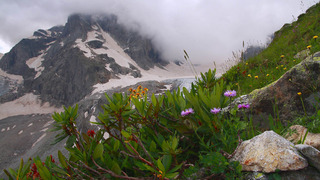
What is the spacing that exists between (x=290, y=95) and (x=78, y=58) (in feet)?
296

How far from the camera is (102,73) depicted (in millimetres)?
72188

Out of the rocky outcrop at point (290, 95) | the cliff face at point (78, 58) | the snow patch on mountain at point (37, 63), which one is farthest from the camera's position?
the snow patch on mountain at point (37, 63)

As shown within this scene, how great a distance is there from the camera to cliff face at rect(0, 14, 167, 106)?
78.1 metres

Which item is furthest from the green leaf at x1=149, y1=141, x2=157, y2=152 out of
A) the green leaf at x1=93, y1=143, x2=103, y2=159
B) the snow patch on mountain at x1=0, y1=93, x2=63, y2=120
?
the snow patch on mountain at x1=0, y1=93, x2=63, y2=120

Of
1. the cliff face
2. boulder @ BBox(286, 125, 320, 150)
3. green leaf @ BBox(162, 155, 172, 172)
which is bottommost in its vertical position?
boulder @ BBox(286, 125, 320, 150)

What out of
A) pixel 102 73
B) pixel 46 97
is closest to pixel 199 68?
pixel 102 73

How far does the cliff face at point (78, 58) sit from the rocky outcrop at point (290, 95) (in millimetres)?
71447

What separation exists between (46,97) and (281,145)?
374 ft

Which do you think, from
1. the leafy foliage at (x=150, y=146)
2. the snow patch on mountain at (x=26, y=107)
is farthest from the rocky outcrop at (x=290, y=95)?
the snow patch on mountain at (x=26, y=107)

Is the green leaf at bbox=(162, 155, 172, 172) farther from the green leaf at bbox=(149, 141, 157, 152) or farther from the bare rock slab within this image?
the bare rock slab

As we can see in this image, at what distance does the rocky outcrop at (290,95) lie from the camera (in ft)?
7.20

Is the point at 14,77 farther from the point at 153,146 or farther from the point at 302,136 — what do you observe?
the point at 302,136

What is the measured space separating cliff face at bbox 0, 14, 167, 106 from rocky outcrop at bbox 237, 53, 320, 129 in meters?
71.4

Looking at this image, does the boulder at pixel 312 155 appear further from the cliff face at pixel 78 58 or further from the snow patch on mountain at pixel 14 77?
the snow patch on mountain at pixel 14 77
